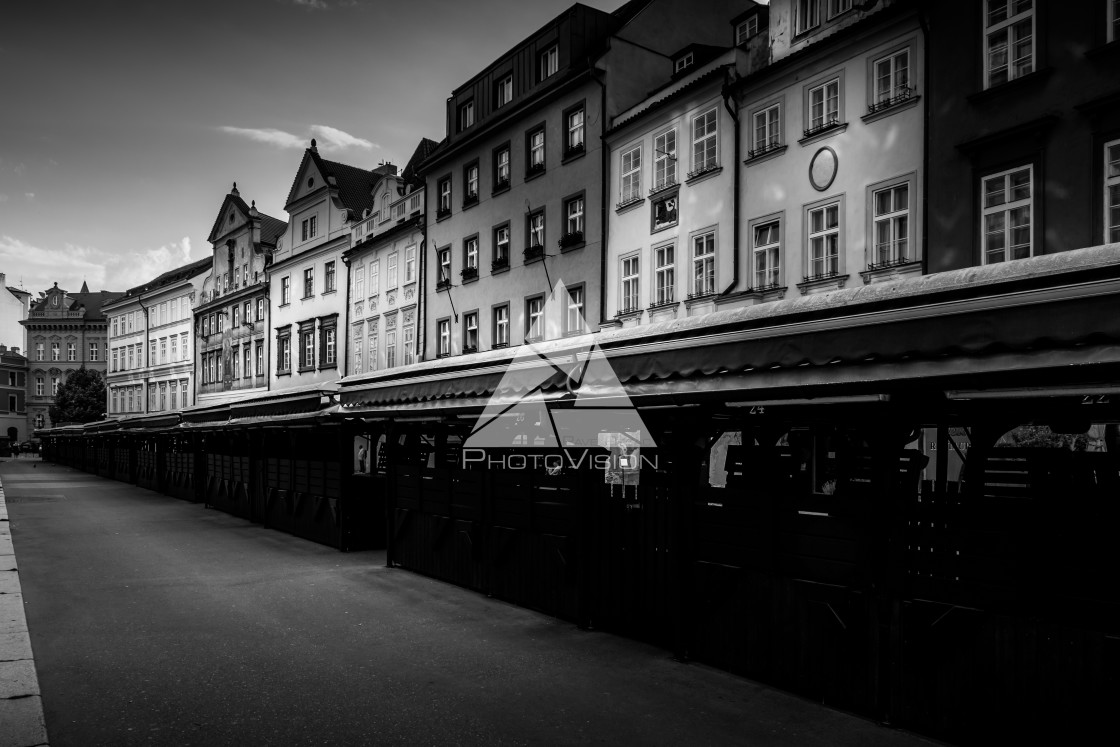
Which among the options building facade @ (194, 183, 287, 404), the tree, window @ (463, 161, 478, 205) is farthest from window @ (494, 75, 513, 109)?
the tree

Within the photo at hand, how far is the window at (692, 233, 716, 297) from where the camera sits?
22453 millimetres

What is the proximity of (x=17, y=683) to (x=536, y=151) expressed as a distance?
2608 centimetres

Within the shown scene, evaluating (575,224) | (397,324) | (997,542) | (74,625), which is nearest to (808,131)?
(575,224)

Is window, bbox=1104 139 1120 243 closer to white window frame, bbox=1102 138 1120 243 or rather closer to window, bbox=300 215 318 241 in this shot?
white window frame, bbox=1102 138 1120 243

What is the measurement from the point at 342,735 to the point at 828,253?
651 inches

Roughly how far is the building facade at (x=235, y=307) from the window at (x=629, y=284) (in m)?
32.1

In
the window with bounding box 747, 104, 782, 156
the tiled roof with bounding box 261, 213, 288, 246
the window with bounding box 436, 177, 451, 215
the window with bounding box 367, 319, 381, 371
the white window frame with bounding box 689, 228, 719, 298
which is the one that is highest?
the tiled roof with bounding box 261, 213, 288, 246

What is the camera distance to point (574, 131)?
2827 cm

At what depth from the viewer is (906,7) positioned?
683 inches

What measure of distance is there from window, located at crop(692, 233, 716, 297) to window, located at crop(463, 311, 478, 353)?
480 inches

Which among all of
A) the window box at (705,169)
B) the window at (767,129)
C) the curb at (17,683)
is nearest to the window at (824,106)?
the window at (767,129)

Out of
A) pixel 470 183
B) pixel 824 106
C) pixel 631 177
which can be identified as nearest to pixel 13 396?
pixel 470 183

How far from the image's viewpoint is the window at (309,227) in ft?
150

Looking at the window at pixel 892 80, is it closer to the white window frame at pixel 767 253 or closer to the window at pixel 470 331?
the white window frame at pixel 767 253
